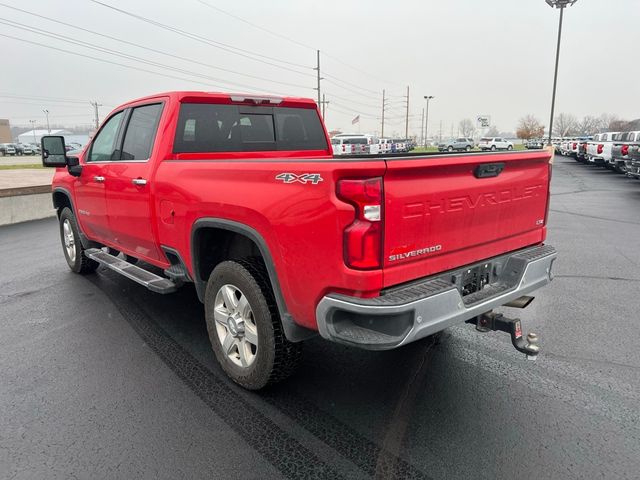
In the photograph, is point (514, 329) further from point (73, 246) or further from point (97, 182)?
point (73, 246)

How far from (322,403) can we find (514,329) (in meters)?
1.34

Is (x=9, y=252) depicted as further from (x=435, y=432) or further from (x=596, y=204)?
(x=596, y=204)

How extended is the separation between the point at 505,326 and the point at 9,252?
312 inches

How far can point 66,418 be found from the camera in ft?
9.96

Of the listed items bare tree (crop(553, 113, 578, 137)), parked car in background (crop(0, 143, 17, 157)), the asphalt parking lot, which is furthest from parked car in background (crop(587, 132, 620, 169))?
bare tree (crop(553, 113, 578, 137))

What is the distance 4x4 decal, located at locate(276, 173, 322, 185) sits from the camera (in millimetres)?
2494

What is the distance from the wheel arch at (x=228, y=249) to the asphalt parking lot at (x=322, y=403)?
0.59 metres

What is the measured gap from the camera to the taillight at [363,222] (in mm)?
2389

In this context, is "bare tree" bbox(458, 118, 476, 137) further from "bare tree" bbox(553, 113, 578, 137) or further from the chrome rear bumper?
the chrome rear bumper

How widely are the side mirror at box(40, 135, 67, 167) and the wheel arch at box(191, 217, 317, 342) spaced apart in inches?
107

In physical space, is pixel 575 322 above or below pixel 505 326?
below

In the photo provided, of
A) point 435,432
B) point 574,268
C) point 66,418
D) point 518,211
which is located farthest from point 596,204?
point 66,418

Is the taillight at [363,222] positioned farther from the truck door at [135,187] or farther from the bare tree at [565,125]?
the bare tree at [565,125]

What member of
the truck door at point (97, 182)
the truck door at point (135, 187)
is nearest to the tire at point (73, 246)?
the truck door at point (97, 182)
